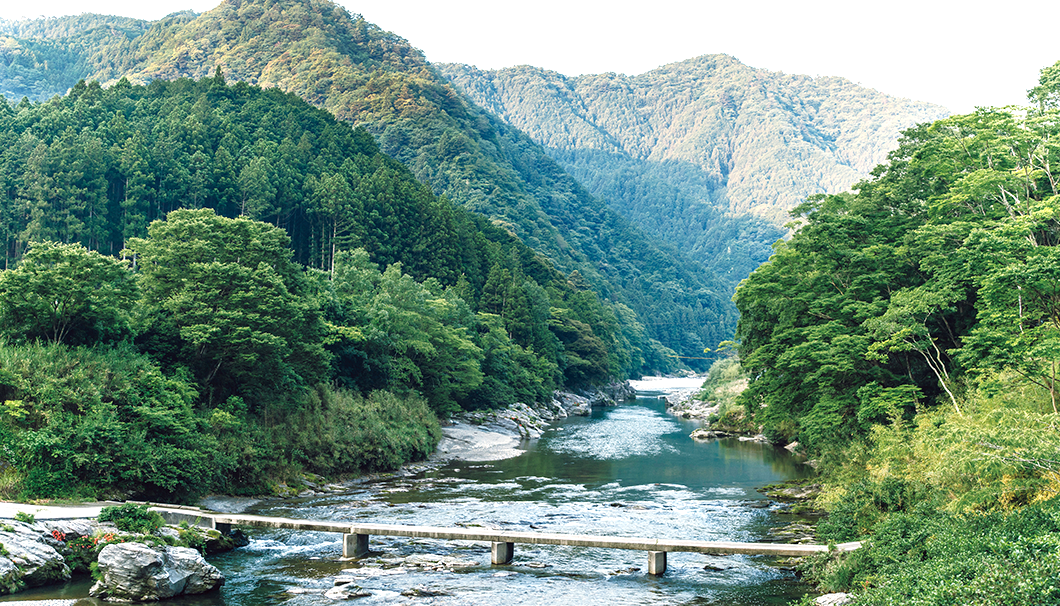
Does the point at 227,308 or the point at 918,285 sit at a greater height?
the point at 918,285

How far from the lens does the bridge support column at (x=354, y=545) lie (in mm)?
23688

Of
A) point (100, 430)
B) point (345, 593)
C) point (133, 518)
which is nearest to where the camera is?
point (345, 593)

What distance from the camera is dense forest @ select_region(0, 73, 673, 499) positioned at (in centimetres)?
2917

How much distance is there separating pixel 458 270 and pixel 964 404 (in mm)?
72470

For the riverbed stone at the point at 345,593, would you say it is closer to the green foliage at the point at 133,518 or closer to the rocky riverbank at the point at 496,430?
the green foliage at the point at 133,518

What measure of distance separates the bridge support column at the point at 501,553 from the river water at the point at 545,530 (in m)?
0.32

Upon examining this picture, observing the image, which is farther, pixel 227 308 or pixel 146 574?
pixel 227 308

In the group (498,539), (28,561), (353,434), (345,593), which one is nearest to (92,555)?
(28,561)

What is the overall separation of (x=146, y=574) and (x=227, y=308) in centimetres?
1849

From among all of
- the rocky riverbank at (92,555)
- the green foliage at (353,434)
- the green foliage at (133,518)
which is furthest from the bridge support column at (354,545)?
the green foliage at (353,434)

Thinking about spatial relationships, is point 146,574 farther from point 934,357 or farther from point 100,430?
point 934,357

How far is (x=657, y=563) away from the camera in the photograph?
2231 centimetres

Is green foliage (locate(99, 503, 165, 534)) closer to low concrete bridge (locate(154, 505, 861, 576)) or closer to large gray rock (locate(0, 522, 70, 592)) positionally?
large gray rock (locate(0, 522, 70, 592))

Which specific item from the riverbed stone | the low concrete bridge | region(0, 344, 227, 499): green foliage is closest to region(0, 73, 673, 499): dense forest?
region(0, 344, 227, 499): green foliage
